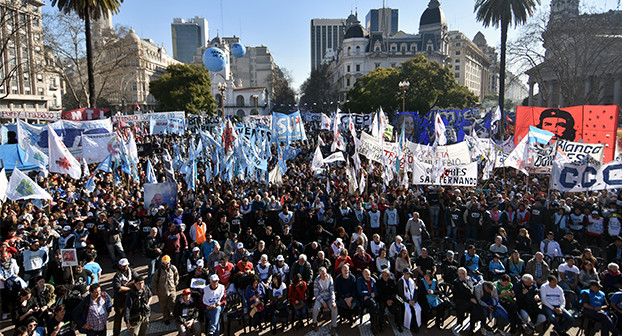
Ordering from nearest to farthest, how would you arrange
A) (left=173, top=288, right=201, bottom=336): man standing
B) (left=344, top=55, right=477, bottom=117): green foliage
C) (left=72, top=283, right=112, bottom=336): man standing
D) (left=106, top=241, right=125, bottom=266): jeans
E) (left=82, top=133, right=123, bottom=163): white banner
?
(left=72, top=283, right=112, bottom=336): man standing, (left=173, top=288, right=201, bottom=336): man standing, (left=106, top=241, right=125, bottom=266): jeans, (left=82, top=133, right=123, bottom=163): white banner, (left=344, top=55, right=477, bottom=117): green foliage

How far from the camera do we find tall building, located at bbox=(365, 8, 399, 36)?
10194 centimetres

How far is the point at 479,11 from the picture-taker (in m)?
29.3

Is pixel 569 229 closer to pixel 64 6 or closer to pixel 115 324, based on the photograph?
pixel 115 324

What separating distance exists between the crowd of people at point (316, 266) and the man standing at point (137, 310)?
0.07 feet

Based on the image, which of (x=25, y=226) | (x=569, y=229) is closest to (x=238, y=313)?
(x=25, y=226)

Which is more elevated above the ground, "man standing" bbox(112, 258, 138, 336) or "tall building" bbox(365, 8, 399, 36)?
"tall building" bbox(365, 8, 399, 36)

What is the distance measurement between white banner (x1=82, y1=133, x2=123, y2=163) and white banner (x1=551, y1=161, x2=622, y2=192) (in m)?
14.3

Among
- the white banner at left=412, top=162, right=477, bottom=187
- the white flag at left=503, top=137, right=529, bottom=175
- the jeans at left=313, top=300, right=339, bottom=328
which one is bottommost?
the jeans at left=313, top=300, right=339, bottom=328

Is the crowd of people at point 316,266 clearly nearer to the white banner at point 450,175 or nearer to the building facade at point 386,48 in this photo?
the white banner at point 450,175

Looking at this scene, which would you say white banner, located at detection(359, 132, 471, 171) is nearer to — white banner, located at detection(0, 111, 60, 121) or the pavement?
the pavement

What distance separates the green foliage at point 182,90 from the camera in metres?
57.8

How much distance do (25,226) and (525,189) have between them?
52.2 ft

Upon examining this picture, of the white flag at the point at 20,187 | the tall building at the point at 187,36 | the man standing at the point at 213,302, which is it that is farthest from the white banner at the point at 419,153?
the tall building at the point at 187,36

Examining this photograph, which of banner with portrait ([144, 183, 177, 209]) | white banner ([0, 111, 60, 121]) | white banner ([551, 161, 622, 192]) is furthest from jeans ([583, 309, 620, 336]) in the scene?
white banner ([0, 111, 60, 121])
